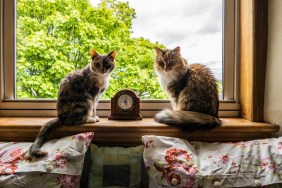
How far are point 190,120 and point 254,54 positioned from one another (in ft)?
1.57

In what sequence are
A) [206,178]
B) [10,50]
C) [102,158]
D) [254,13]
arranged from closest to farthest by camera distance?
[206,178] < [102,158] < [254,13] < [10,50]

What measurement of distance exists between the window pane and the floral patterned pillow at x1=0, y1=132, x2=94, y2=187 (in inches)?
20.1

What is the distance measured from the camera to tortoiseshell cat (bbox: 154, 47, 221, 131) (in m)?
1.30

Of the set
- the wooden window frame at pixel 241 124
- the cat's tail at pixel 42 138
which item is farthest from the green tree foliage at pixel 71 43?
the cat's tail at pixel 42 138

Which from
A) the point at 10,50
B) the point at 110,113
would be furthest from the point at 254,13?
the point at 10,50

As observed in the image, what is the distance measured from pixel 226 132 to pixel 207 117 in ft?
0.38

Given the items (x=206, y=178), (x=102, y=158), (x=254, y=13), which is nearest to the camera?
(x=206, y=178)

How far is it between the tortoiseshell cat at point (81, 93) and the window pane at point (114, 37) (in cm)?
20

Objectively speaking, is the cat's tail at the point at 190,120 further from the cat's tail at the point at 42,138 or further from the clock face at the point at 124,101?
the cat's tail at the point at 42,138

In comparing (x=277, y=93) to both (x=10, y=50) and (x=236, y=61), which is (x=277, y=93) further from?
(x=10, y=50)

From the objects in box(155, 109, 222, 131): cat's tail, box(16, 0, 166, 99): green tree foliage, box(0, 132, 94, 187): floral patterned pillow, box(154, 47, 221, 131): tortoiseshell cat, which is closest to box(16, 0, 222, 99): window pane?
box(16, 0, 166, 99): green tree foliage

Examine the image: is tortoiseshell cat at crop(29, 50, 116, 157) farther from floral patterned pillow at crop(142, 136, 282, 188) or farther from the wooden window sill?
floral patterned pillow at crop(142, 136, 282, 188)

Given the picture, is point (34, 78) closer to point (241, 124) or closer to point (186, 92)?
point (186, 92)

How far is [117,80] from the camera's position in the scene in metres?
1.64
